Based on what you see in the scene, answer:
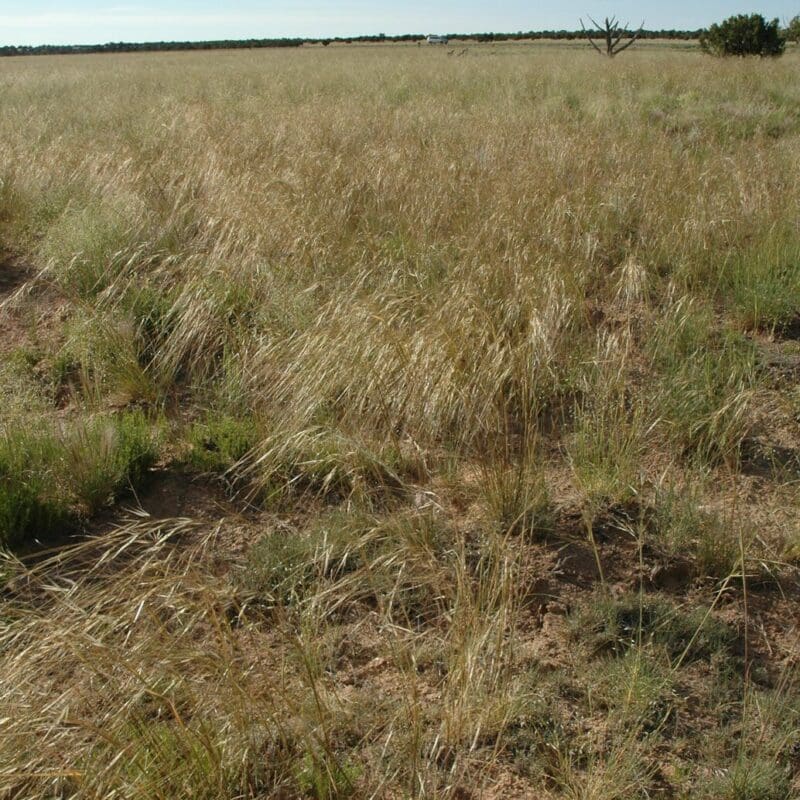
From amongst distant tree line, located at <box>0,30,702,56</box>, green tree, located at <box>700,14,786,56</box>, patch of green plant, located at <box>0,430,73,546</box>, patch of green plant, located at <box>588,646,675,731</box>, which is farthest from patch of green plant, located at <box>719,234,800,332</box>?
distant tree line, located at <box>0,30,702,56</box>

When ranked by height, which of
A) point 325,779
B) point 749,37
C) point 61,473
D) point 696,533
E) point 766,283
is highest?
point 749,37

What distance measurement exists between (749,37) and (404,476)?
20778mm

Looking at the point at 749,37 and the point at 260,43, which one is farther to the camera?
the point at 260,43

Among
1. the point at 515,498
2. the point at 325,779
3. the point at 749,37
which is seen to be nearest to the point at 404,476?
the point at 515,498

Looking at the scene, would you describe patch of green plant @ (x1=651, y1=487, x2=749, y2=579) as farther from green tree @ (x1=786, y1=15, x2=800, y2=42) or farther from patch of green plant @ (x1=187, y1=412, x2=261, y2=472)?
green tree @ (x1=786, y1=15, x2=800, y2=42)

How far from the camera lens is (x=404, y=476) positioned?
9.91ft

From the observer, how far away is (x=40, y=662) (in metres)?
2.09

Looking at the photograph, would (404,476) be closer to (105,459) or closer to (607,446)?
(607,446)

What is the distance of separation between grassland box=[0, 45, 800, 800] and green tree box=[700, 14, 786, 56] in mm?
15893

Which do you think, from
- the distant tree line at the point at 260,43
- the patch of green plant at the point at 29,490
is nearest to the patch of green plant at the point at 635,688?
the patch of green plant at the point at 29,490

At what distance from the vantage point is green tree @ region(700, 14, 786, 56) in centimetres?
1945

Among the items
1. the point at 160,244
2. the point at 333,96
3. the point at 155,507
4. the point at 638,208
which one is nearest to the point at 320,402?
the point at 155,507

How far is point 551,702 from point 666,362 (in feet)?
6.61

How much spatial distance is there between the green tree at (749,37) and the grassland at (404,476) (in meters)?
15.9
